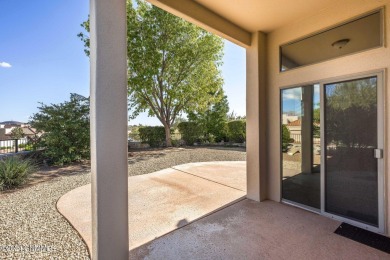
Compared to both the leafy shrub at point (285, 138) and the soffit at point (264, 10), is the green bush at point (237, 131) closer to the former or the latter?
the leafy shrub at point (285, 138)

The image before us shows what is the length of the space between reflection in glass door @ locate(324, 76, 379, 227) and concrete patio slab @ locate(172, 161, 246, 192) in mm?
1960

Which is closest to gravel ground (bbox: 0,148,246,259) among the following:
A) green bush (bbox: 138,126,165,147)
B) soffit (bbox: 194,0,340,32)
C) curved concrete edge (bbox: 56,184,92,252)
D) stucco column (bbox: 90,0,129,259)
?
curved concrete edge (bbox: 56,184,92,252)

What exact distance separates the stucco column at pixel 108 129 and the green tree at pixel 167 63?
875 cm

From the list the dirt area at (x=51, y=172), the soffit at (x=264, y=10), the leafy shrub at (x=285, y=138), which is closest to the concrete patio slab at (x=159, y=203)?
the leafy shrub at (x=285, y=138)

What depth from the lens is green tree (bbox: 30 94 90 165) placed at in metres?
7.24

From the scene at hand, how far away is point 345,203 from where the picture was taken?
2.99 metres

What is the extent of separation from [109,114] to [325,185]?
3.46 meters

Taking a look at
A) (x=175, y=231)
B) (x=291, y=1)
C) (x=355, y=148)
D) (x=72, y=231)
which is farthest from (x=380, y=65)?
(x=72, y=231)

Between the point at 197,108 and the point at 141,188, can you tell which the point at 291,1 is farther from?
the point at 197,108

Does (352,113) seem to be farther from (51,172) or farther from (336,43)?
(51,172)

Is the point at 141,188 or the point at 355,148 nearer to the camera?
the point at 355,148

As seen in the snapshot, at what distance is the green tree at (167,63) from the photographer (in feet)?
32.5

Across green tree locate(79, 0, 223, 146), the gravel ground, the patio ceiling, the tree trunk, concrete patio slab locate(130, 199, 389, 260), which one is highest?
green tree locate(79, 0, 223, 146)

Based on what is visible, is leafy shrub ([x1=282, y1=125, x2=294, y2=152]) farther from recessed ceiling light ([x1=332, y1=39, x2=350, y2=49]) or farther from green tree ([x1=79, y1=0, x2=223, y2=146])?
green tree ([x1=79, y1=0, x2=223, y2=146])
